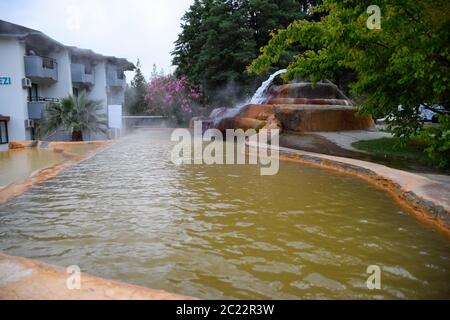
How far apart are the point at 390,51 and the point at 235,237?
13.4ft

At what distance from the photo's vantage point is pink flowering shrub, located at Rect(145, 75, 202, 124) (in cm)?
2856

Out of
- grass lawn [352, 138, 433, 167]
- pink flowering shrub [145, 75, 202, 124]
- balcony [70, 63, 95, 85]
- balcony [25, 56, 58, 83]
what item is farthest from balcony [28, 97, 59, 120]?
grass lawn [352, 138, 433, 167]

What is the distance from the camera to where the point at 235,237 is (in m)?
4.23

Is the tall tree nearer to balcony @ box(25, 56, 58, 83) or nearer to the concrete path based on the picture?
the concrete path

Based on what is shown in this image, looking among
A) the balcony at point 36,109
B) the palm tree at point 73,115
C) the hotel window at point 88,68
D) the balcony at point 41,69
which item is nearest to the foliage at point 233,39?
the hotel window at point 88,68

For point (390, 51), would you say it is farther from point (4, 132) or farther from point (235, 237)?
point (4, 132)

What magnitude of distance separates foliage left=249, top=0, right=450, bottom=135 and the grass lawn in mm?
2197

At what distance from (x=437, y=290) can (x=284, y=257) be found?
1321 mm

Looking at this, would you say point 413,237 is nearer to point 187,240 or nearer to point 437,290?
point 437,290

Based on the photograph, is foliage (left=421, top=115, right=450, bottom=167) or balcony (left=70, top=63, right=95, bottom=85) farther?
balcony (left=70, top=63, right=95, bottom=85)

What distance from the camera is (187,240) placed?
415 centimetres

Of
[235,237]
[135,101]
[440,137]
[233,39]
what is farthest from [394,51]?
[135,101]

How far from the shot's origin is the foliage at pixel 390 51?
206 inches

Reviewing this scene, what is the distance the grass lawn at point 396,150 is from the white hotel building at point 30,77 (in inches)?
577
